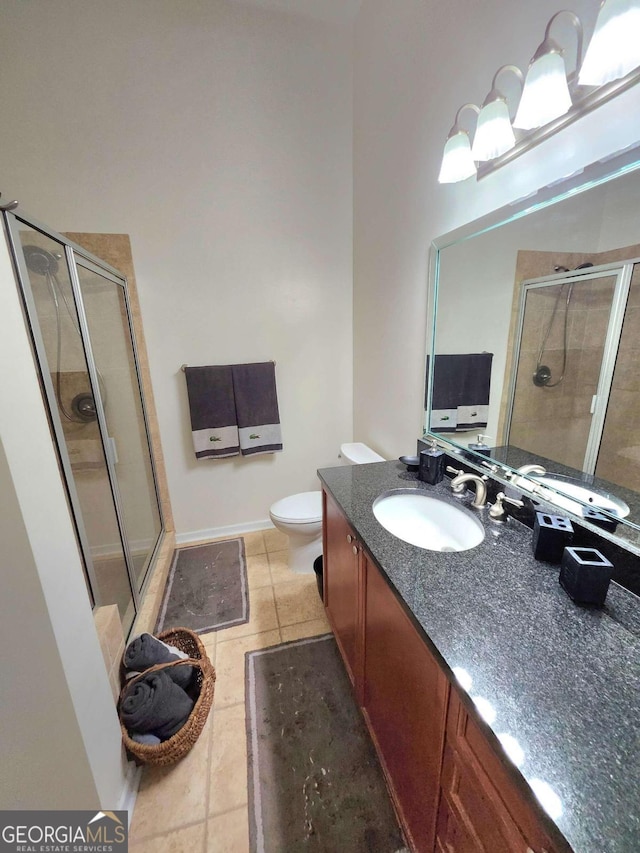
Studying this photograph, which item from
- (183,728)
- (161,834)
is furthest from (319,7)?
(161,834)

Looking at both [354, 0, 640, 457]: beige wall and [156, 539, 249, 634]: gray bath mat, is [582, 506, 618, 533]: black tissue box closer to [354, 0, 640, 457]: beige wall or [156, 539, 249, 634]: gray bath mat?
[354, 0, 640, 457]: beige wall

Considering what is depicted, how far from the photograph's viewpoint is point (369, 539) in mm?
1007

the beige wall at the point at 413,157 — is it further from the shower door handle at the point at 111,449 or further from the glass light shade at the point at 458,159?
the shower door handle at the point at 111,449

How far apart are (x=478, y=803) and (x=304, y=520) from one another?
133 cm

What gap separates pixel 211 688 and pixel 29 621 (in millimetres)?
778

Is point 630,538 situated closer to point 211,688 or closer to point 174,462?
point 211,688

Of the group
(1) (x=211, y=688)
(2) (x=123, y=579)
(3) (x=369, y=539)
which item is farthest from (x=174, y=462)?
(3) (x=369, y=539)

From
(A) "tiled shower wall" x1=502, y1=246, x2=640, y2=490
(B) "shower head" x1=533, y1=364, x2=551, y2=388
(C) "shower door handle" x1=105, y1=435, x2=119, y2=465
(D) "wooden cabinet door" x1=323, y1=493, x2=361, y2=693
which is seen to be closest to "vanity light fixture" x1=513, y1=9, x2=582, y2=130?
(A) "tiled shower wall" x1=502, y1=246, x2=640, y2=490

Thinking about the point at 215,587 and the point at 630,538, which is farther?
the point at 215,587

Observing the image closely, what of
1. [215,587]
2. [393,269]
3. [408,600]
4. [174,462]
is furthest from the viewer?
[174,462]

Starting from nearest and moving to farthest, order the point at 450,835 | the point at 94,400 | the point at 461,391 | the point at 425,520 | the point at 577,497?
the point at 450,835
the point at 577,497
the point at 425,520
the point at 461,391
the point at 94,400

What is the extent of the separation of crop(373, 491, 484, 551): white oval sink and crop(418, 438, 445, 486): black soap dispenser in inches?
3.5

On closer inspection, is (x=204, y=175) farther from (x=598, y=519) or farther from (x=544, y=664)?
(x=544, y=664)

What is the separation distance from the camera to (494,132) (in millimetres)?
984
